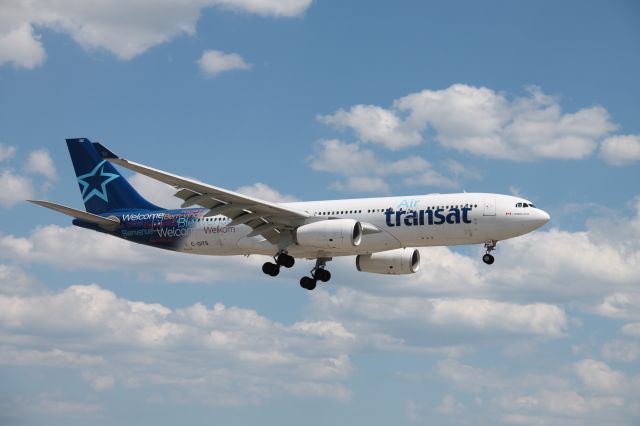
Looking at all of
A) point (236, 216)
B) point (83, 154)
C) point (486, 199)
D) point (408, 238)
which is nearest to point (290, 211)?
point (236, 216)

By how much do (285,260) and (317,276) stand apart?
4.36m

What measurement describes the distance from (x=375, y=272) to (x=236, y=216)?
10.9 meters

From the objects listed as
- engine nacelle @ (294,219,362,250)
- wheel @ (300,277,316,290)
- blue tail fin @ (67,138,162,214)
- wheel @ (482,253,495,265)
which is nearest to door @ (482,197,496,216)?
wheel @ (482,253,495,265)

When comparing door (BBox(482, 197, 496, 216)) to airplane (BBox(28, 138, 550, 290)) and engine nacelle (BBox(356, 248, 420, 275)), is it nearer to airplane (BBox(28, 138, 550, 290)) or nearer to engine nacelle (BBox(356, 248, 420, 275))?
airplane (BBox(28, 138, 550, 290))

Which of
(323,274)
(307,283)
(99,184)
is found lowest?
(307,283)

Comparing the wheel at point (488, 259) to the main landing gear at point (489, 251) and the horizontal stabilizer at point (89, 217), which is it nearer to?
the main landing gear at point (489, 251)

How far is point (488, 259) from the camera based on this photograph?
54.9m

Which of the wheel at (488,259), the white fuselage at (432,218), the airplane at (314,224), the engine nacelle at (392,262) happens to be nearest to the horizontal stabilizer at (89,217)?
the airplane at (314,224)

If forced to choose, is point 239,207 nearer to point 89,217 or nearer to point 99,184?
point 89,217

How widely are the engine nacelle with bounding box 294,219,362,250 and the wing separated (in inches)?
60.4

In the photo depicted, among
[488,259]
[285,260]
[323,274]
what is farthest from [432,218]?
[323,274]

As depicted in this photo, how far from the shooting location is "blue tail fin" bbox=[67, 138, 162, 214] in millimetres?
64750

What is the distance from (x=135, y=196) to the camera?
213 ft

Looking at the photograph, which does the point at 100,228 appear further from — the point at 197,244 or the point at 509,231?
the point at 509,231
